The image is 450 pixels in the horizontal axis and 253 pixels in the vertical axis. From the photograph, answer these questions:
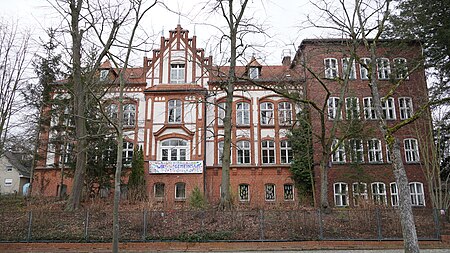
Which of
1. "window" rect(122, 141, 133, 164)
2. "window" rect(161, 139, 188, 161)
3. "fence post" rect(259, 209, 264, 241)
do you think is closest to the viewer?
"fence post" rect(259, 209, 264, 241)

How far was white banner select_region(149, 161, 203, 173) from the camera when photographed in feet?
89.0

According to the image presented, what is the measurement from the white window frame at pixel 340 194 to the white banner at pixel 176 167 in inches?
386

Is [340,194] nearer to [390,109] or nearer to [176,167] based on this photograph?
[390,109]

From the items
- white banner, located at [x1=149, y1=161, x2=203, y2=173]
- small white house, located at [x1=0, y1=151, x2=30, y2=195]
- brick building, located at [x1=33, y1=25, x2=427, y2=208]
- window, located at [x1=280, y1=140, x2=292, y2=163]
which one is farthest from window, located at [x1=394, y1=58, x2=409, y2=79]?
small white house, located at [x1=0, y1=151, x2=30, y2=195]

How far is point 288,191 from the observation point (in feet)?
92.2

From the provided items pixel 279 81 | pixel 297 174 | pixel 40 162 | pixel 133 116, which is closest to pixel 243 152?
pixel 297 174

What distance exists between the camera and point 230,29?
18.5 meters

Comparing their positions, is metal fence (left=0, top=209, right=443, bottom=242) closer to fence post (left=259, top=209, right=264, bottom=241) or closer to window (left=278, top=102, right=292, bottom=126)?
fence post (left=259, top=209, right=264, bottom=241)

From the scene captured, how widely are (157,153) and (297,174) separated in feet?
34.8

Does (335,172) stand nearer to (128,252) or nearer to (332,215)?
(332,215)

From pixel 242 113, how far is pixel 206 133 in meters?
3.48

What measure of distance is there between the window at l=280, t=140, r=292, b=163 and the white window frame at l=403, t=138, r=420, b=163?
8293 millimetres

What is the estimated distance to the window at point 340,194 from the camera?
1000 inches

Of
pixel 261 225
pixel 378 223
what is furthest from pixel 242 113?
pixel 378 223
